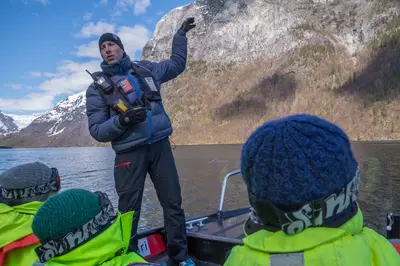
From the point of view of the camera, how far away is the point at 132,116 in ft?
9.87

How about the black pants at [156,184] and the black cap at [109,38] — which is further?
the black cap at [109,38]

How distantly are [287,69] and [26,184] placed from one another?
97196 millimetres

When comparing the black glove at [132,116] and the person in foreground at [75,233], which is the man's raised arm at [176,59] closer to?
the black glove at [132,116]

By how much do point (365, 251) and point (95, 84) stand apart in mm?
2877

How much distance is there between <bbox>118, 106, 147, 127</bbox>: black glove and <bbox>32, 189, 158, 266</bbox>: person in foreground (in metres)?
1.37

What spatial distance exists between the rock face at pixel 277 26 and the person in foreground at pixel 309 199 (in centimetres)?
9923

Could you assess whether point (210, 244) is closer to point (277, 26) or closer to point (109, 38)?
point (109, 38)

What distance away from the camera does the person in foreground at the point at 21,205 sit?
6.81 ft

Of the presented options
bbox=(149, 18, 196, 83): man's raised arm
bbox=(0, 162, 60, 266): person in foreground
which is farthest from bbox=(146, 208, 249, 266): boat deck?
bbox=(149, 18, 196, 83): man's raised arm

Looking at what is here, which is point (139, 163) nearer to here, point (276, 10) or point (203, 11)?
point (276, 10)

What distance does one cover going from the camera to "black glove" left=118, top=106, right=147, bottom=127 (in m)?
3.01

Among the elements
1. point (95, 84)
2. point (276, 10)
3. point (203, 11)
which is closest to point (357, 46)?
point (276, 10)

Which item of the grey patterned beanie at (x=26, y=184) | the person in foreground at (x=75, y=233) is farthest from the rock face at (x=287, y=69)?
the person in foreground at (x=75, y=233)

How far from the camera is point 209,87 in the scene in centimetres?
10750
